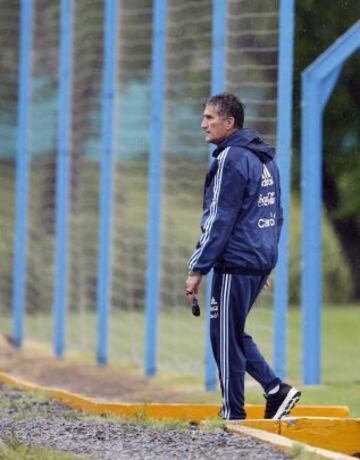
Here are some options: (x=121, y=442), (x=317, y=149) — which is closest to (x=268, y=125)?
(x=317, y=149)

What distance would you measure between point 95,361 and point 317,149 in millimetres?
4788

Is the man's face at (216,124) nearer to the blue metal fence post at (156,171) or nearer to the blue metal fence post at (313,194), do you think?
the blue metal fence post at (313,194)

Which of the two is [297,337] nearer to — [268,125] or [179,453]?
[268,125]

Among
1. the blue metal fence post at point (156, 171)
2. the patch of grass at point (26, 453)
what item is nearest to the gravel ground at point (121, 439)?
the patch of grass at point (26, 453)

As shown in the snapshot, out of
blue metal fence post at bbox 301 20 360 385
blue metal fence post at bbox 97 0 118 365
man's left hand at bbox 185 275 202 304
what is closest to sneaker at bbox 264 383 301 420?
man's left hand at bbox 185 275 202 304

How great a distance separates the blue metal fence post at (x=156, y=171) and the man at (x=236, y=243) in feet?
18.8

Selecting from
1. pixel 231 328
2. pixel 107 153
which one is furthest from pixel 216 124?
pixel 107 153

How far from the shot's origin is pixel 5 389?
39.8 ft

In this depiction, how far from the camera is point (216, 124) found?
9.54m

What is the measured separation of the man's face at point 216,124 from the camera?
9539 millimetres

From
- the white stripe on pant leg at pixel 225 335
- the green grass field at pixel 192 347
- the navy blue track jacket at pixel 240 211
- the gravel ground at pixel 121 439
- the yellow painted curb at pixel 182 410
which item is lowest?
the green grass field at pixel 192 347

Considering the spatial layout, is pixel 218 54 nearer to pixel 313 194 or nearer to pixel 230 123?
pixel 313 194

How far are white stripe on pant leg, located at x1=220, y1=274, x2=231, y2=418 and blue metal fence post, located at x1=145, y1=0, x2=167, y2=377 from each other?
591 centimetres

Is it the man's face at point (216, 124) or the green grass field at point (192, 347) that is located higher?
the man's face at point (216, 124)
